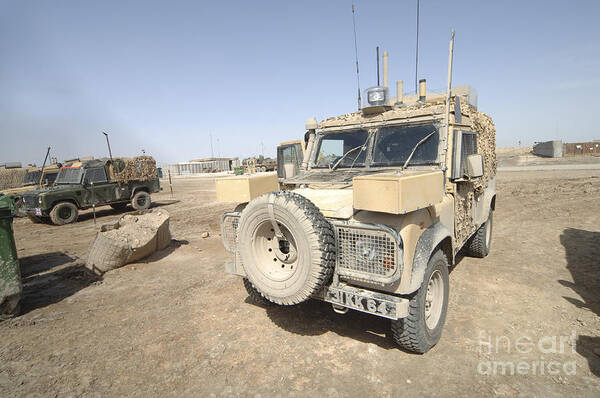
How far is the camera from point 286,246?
120 inches

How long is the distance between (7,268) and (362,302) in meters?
4.36

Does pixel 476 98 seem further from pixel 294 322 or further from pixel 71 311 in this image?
pixel 71 311

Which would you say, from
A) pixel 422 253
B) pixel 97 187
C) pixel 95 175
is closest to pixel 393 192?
pixel 422 253

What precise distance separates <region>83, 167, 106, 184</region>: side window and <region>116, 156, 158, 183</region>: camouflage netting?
0.52m

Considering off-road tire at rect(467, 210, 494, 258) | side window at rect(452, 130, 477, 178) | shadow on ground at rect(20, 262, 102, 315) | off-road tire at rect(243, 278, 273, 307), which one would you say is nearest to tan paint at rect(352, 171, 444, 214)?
side window at rect(452, 130, 477, 178)

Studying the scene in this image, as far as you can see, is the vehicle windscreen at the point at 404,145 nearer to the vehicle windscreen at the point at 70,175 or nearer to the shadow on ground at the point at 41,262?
the shadow on ground at the point at 41,262

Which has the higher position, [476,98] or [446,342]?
[476,98]

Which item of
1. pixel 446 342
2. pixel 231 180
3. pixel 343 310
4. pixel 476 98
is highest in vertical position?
pixel 476 98

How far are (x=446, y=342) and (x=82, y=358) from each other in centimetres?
358

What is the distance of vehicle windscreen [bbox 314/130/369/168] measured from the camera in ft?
13.8

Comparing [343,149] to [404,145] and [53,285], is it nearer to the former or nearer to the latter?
[404,145]

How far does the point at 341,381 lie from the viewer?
260 cm

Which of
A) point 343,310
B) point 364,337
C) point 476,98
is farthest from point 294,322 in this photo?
point 476,98

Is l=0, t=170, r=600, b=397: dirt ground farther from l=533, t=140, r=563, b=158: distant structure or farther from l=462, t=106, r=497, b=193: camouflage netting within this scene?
l=533, t=140, r=563, b=158: distant structure
